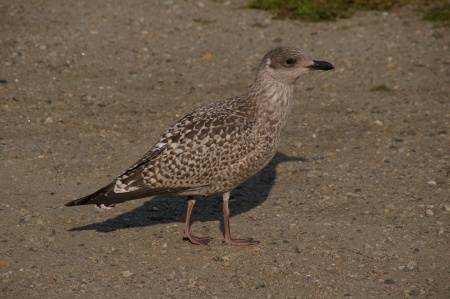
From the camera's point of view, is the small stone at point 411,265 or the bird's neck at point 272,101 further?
the bird's neck at point 272,101

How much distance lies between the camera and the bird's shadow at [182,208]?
8414mm

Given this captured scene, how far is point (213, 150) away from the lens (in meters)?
7.59

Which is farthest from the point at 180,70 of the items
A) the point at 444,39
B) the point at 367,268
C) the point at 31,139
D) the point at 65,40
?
the point at 367,268

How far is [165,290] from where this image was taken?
23.0 ft

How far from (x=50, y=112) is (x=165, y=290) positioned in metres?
4.98

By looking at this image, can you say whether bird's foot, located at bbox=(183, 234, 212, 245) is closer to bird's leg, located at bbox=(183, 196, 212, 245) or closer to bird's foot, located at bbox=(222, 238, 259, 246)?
bird's leg, located at bbox=(183, 196, 212, 245)

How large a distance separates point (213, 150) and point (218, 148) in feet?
0.18

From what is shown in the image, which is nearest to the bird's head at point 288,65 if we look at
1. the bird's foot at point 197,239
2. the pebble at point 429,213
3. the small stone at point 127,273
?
the bird's foot at point 197,239

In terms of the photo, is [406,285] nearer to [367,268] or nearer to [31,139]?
[367,268]

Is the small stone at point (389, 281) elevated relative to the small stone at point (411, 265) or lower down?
lower down

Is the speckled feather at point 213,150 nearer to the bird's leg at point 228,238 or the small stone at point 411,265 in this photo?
the bird's leg at point 228,238

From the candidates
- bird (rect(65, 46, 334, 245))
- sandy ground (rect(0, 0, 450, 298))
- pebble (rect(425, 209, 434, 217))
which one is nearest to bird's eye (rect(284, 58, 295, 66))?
bird (rect(65, 46, 334, 245))

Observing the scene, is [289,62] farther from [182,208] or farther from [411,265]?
[411,265]

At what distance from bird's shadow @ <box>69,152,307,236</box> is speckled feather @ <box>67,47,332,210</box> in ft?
2.68
